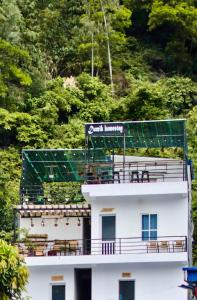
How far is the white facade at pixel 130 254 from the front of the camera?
35250 millimetres

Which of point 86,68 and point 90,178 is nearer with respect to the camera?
point 90,178

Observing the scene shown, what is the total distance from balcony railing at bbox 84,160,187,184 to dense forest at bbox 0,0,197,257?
8843mm

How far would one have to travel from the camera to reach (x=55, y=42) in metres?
63.4

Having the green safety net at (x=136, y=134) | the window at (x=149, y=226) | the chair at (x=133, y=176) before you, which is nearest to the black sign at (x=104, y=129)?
the green safety net at (x=136, y=134)

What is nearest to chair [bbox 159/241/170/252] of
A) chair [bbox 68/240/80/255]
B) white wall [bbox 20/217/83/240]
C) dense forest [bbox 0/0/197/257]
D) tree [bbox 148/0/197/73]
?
chair [bbox 68/240/80/255]

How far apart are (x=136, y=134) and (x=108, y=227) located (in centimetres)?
346

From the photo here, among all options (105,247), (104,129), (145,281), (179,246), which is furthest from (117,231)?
(104,129)

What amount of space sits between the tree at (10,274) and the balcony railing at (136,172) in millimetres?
9700

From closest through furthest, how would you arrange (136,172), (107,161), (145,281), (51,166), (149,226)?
(145,281) → (149,226) → (136,172) → (107,161) → (51,166)

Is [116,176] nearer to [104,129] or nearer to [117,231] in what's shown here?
[104,129]

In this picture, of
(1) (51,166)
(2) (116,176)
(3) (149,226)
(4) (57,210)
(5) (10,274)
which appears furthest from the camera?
(1) (51,166)

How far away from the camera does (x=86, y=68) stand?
206ft

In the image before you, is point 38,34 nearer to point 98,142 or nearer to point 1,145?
point 1,145

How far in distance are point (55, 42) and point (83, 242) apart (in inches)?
1101
